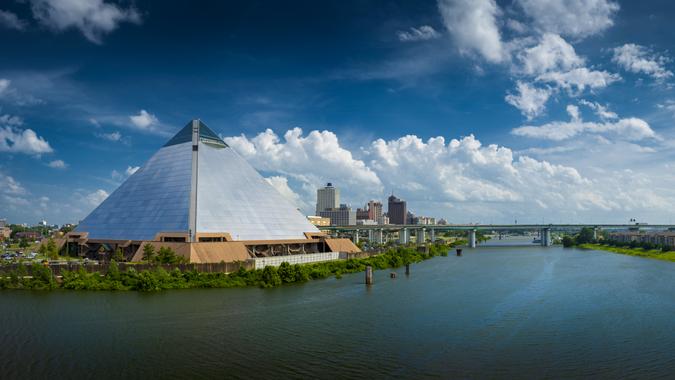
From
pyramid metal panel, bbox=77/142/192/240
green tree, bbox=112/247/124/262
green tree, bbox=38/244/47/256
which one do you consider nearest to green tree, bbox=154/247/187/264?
pyramid metal panel, bbox=77/142/192/240

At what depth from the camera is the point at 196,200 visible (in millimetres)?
50594

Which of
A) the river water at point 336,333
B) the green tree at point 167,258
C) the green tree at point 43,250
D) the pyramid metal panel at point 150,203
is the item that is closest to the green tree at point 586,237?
the river water at point 336,333

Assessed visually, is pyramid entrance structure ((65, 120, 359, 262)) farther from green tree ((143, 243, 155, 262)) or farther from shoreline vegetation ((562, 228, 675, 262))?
shoreline vegetation ((562, 228, 675, 262))

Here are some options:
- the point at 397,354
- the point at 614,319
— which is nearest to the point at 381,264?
the point at 614,319

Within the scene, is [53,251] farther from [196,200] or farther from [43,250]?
[196,200]

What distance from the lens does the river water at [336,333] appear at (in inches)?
728

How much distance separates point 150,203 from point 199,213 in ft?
24.1

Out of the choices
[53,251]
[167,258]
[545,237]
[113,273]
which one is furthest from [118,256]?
[545,237]

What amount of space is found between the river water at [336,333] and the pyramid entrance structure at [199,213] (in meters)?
13.1

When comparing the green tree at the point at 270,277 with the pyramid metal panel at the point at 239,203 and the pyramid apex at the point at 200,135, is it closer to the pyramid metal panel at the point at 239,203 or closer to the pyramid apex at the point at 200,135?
the pyramid metal panel at the point at 239,203

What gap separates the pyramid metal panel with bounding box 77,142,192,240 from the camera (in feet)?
161

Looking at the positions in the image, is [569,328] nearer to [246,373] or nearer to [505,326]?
[505,326]

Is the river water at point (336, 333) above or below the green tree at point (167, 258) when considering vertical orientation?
below

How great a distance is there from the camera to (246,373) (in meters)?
17.8
